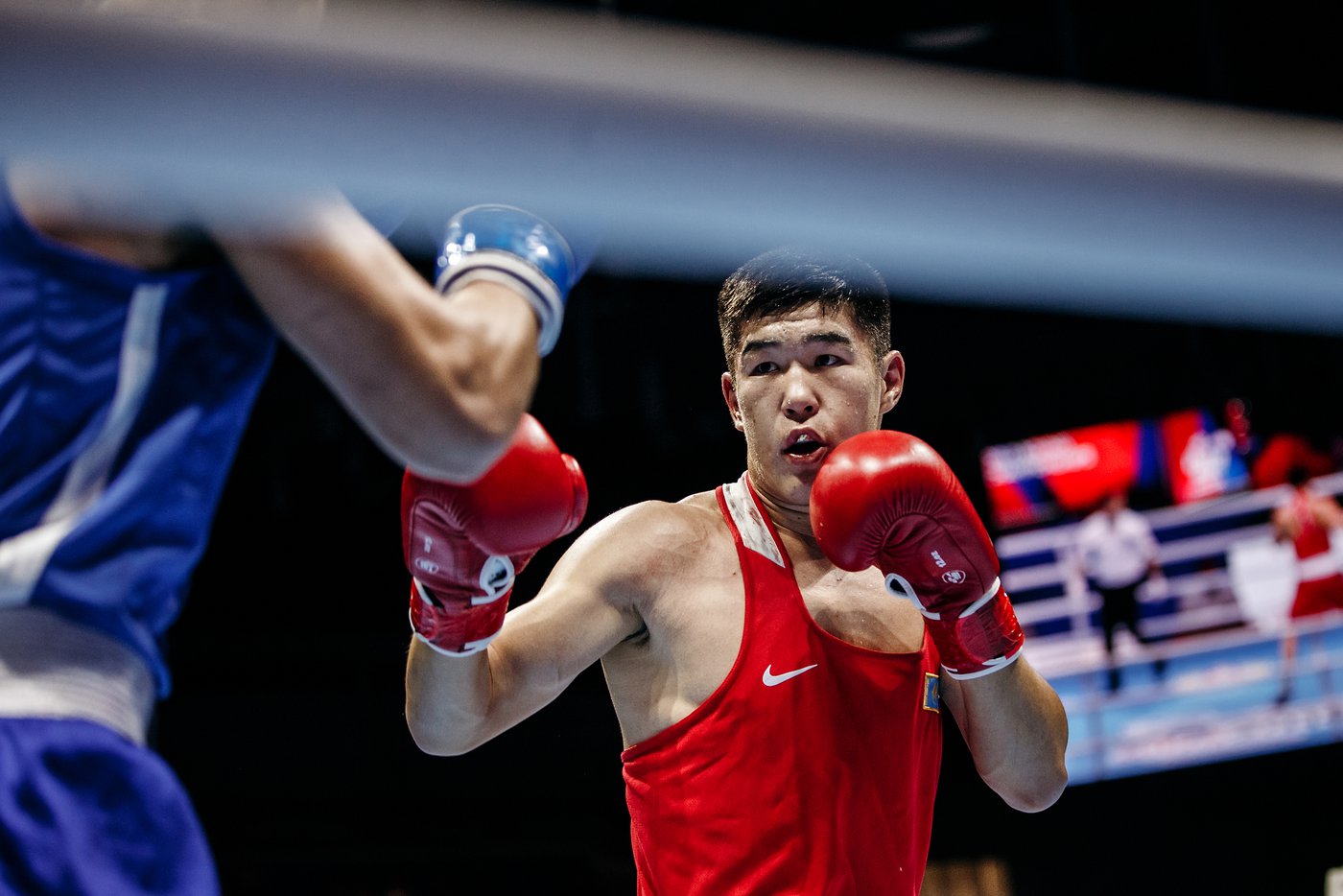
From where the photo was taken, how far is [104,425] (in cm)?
108

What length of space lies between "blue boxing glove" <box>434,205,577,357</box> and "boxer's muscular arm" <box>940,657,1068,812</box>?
119 cm

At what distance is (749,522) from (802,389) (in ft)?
0.83

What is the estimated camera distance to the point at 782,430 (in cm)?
Result: 227

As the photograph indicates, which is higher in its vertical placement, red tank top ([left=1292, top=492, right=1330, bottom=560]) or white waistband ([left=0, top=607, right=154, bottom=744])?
white waistband ([left=0, top=607, right=154, bottom=744])

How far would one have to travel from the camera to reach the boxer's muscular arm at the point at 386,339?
100 cm

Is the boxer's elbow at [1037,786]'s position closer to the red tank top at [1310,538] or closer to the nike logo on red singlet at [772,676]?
the nike logo on red singlet at [772,676]

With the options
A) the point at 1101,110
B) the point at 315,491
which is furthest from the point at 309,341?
the point at 315,491

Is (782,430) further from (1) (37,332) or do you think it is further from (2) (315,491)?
(2) (315,491)

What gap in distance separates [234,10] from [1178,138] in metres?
0.54

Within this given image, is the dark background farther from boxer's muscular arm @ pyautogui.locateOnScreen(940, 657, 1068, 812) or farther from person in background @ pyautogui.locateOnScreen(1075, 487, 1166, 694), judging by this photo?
boxer's muscular arm @ pyautogui.locateOnScreen(940, 657, 1068, 812)

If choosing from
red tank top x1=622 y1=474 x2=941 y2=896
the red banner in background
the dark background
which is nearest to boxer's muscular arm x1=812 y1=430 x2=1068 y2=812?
red tank top x1=622 y1=474 x2=941 y2=896

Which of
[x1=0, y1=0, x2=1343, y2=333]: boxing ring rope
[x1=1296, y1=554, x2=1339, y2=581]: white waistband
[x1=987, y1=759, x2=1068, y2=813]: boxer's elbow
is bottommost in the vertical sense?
[x1=987, y1=759, x2=1068, y2=813]: boxer's elbow

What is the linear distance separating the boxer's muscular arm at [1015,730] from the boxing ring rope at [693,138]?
1.46 metres

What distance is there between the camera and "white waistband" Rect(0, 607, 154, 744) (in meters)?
1.02
